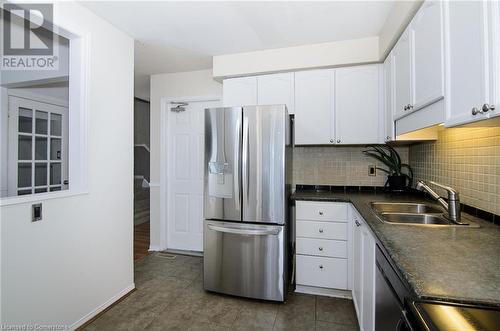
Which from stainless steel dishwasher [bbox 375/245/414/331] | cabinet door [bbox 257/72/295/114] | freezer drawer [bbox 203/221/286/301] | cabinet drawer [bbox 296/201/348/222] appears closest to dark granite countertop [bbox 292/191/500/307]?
stainless steel dishwasher [bbox 375/245/414/331]

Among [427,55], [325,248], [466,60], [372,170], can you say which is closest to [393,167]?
[372,170]

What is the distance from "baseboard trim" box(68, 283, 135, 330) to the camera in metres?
1.89

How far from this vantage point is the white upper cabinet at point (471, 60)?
91cm

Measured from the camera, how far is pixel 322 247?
90.1 inches

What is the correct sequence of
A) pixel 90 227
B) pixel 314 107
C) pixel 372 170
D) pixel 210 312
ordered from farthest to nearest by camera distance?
pixel 372 170 → pixel 314 107 → pixel 210 312 → pixel 90 227

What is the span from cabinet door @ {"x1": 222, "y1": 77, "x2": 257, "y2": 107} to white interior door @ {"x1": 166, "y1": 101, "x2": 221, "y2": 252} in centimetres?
59

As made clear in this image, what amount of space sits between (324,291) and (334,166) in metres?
1.27

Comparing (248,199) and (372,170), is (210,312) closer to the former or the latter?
(248,199)

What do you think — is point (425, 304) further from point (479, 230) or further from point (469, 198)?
point (469, 198)

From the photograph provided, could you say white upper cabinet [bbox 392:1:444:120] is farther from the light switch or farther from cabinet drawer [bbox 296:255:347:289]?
the light switch

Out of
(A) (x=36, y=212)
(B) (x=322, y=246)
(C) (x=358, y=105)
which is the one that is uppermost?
(C) (x=358, y=105)

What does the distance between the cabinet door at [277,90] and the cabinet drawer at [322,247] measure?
1.28 metres

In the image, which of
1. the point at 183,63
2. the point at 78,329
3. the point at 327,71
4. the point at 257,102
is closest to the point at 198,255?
the point at 78,329

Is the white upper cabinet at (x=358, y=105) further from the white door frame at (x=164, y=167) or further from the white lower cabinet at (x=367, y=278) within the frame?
the white door frame at (x=164, y=167)
